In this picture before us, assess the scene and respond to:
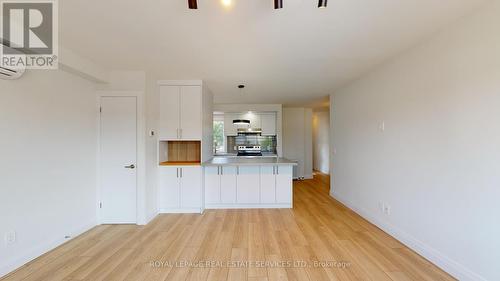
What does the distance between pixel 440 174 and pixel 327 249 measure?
1.49 metres

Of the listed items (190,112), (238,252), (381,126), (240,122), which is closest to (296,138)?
(240,122)

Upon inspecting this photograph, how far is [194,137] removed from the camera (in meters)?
3.87

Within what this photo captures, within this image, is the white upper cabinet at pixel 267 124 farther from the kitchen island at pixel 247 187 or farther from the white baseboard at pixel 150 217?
the white baseboard at pixel 150 217

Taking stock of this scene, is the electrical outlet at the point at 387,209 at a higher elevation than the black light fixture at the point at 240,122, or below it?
below

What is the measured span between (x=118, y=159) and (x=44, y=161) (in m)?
0.94

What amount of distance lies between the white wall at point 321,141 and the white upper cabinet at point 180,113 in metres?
5.66

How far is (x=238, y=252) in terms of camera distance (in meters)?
2.46

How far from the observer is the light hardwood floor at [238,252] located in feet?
6.76

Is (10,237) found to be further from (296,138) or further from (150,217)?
(296,138)

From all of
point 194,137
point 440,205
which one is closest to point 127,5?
point 194,137

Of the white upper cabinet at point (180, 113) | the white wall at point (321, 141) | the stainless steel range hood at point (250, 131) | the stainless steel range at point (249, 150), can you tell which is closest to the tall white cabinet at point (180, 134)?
the white upper cabinet at point (180, 113)

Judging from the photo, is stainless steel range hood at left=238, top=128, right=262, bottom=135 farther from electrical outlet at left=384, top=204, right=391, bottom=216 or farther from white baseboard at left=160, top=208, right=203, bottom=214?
electrical outlet at left=384, top=204, right=391, bottom=216

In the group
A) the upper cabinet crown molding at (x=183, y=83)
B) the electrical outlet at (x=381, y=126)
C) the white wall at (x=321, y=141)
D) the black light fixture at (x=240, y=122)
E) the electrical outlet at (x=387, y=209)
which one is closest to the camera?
the electrical outlet at (x=387, y=209)

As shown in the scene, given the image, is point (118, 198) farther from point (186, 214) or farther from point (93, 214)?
point (186, 214)
